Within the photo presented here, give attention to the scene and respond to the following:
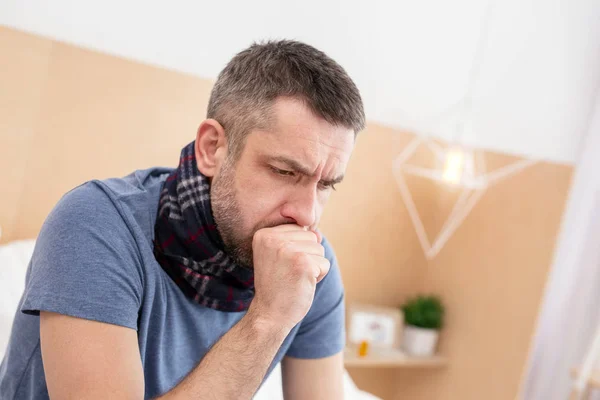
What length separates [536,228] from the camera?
2.40 metres

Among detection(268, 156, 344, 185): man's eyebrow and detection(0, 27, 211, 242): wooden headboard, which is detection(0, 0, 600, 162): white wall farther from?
detection(268, 156, 344, 185): man's eyebrow

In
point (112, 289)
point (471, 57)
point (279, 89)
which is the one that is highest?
point (471, 57)

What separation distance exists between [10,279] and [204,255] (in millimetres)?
722

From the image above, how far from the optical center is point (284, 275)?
1.03 metres

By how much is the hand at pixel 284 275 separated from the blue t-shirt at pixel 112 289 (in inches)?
7.6

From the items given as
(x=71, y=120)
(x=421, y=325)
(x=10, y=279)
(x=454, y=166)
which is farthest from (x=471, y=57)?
(x=10, y=279)

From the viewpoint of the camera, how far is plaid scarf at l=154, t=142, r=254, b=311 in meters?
1.11

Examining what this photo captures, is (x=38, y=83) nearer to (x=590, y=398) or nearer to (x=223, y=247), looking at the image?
(x=223, y=247)

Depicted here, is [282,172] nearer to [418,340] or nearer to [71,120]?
[71,120]

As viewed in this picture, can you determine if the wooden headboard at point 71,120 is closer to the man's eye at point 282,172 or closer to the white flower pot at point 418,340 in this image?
the man's eye at point 282,172

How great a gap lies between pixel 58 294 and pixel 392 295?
1.96 metres

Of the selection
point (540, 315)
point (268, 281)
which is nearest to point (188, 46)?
point (268, 281)

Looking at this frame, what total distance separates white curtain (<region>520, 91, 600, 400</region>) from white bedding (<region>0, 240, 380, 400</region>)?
3.46 feet

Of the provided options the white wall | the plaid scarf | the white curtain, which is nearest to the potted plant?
the white curtain
